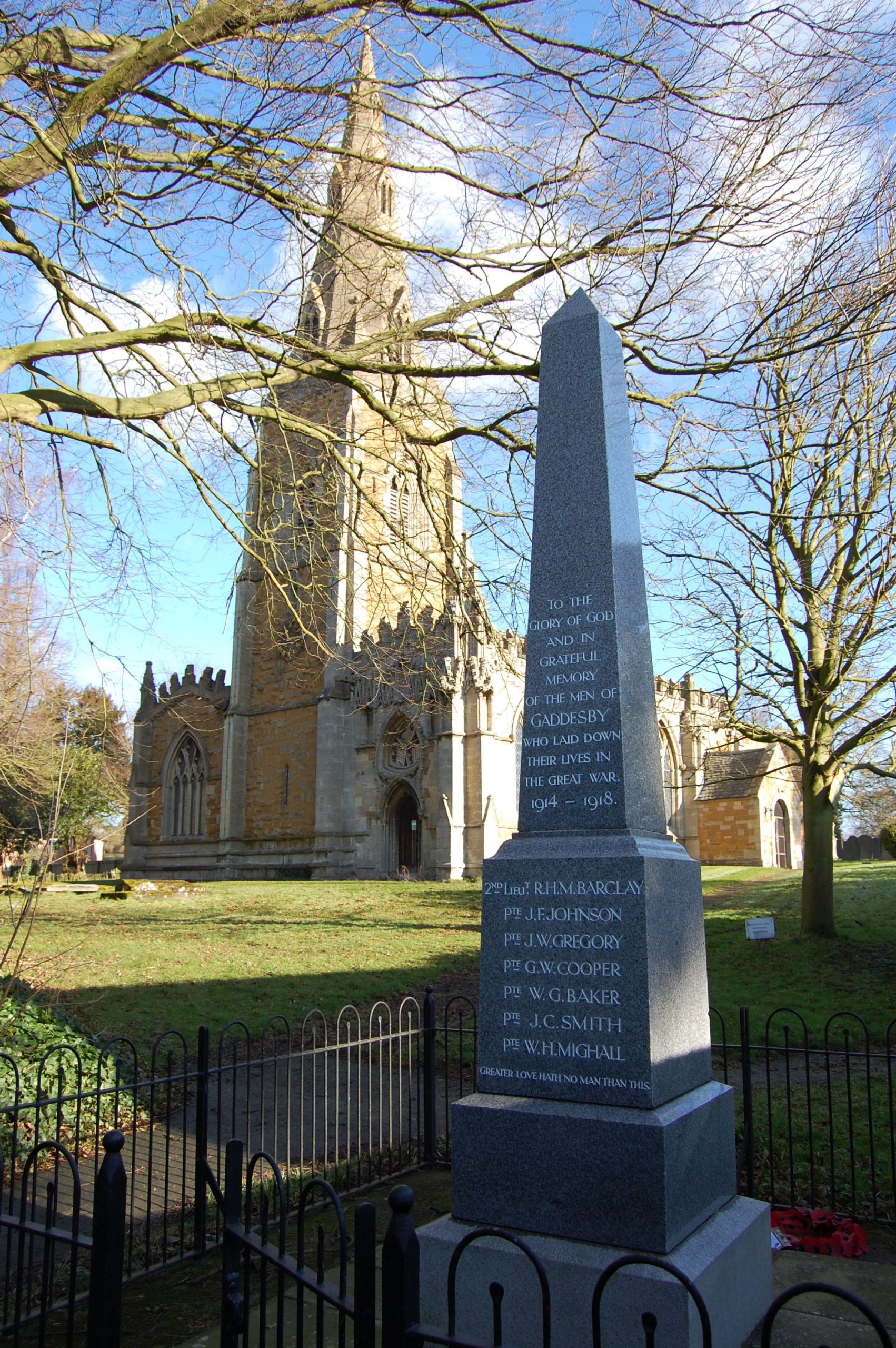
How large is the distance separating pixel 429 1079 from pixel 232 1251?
426 centimetres

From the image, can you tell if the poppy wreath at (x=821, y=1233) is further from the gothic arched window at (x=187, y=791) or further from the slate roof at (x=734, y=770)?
the gothic arched window at (x=187, y=791)

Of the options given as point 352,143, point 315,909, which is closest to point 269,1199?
point 352,143

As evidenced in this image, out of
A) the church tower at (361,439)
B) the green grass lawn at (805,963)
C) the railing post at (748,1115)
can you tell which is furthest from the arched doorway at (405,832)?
the railing post at (748,1115)

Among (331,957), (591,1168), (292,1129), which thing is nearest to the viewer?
(591,1168)

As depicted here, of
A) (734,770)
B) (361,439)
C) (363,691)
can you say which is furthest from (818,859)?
(734,770)

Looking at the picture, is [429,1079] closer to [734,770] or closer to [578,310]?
[578,310]

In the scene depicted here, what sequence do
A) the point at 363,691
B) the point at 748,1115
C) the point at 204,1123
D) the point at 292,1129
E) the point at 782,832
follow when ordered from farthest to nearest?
the point at 782,832 → the point at 363,691 → the point at 292,1129 → the point at 748,1115 → the point at 204,1123

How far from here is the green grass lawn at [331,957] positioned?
11.2 metres

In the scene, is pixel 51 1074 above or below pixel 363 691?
below

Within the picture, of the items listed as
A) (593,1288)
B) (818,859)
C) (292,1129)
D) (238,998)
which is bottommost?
(292,1129)

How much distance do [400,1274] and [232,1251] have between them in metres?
0.86

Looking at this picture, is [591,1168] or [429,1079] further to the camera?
[429,1079]

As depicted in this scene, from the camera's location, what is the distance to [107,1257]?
2934 mm

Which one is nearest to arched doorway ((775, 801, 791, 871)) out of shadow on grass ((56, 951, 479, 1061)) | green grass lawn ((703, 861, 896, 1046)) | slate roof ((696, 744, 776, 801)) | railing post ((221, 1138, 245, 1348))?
slate roof ((696, 744, 776, 801))
